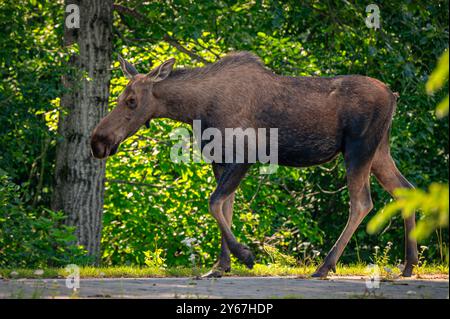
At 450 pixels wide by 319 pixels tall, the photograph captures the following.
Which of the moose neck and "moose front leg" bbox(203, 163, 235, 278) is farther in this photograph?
the moose neck

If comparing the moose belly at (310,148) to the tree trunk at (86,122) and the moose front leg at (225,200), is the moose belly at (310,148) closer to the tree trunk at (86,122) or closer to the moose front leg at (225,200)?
the moose front leg at (225,200)

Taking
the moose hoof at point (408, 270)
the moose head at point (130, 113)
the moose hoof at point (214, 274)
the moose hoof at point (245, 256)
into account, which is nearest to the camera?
the moose hoof at point (245, 256)

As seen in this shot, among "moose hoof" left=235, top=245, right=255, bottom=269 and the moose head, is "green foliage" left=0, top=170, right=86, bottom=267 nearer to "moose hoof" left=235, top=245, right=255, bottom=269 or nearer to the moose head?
the moose head

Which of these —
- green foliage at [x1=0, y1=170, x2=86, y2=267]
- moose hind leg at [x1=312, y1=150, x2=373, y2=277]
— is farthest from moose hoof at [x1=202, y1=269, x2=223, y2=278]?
green foliage at [x1=0, y1=170, x2=86, y2=267]

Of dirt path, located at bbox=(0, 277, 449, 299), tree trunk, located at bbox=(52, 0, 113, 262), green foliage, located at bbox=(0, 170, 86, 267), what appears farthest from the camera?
tree trunk, located at bbox=(52, 0, 113, 262)

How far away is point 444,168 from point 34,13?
31.6ft

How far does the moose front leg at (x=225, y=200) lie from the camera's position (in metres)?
9.16

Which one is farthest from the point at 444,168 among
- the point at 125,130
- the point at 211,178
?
the point at 125,130

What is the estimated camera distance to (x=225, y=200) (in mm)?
9484

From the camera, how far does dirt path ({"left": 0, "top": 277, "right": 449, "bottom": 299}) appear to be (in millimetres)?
6965

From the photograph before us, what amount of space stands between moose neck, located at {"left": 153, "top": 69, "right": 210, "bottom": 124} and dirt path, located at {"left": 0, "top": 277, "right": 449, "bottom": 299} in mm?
2011

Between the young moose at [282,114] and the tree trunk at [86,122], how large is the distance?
161 inches

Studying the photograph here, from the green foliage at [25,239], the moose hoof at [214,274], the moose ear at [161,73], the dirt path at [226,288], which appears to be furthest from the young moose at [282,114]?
the green foliage at [25,239]

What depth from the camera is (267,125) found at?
9883mm
